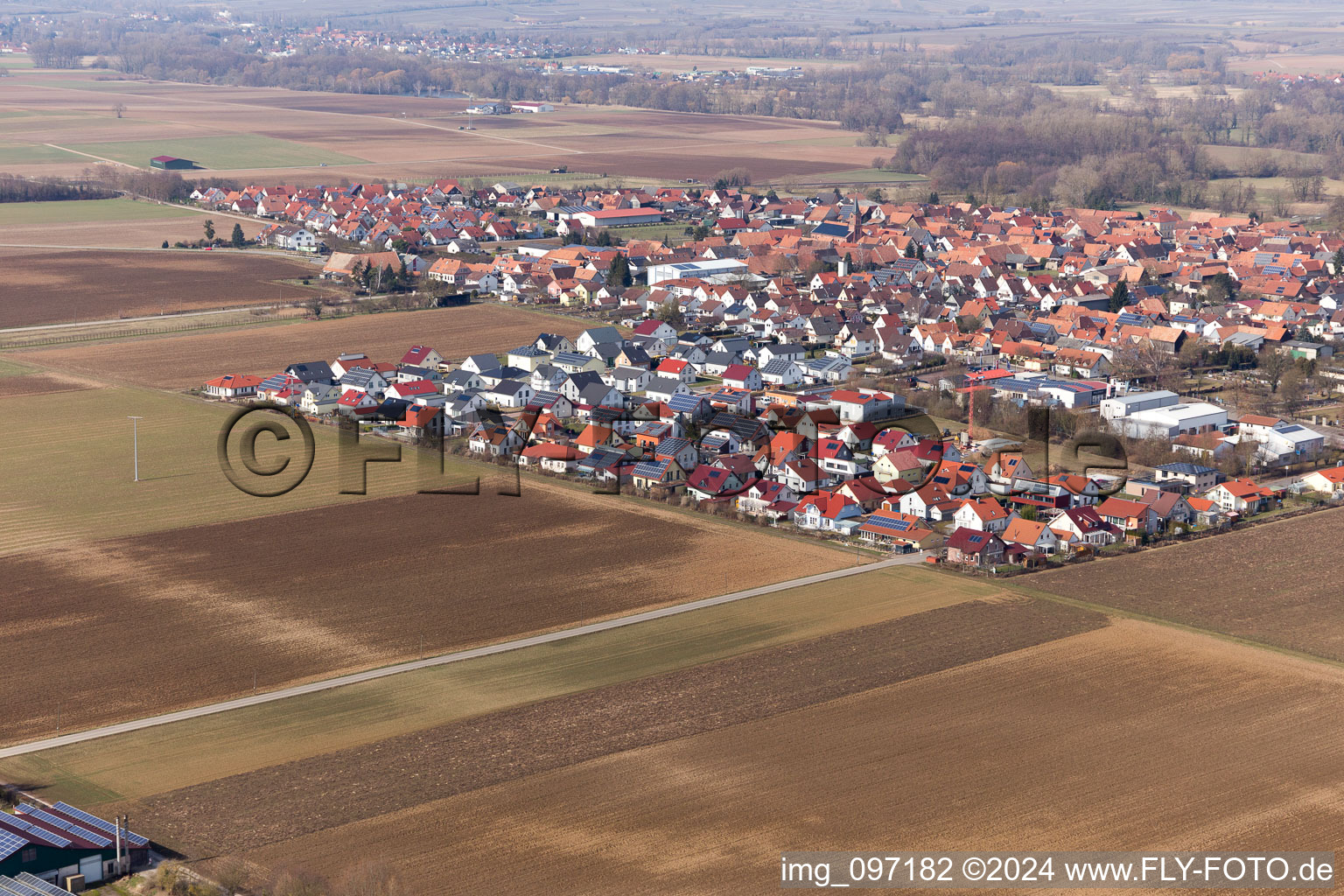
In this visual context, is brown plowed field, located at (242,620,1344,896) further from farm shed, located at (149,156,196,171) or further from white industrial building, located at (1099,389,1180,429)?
farm shed, located at (149,156,196,171)

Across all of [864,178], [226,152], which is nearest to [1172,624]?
[864,178]

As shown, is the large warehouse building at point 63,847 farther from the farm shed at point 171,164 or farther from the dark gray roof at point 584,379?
the farm shed at point 171,164

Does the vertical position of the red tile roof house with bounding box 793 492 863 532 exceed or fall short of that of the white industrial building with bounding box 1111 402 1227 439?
it falls short

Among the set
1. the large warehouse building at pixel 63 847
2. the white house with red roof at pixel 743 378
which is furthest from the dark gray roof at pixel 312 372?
the large warehouse building at pixel 63 847

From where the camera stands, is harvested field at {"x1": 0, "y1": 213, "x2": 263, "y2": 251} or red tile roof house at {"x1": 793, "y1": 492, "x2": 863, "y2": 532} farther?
harvested field at {"x1": 0, "y1": 213, "x2": 263, "y2": 251}

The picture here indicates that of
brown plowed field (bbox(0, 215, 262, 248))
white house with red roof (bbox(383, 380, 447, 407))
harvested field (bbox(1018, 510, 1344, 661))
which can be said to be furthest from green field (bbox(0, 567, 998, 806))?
brown plowed field (bbox(0, 215, 262, 248))

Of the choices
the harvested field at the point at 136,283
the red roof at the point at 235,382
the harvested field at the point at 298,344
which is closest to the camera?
the red roof at the point at 235,382
